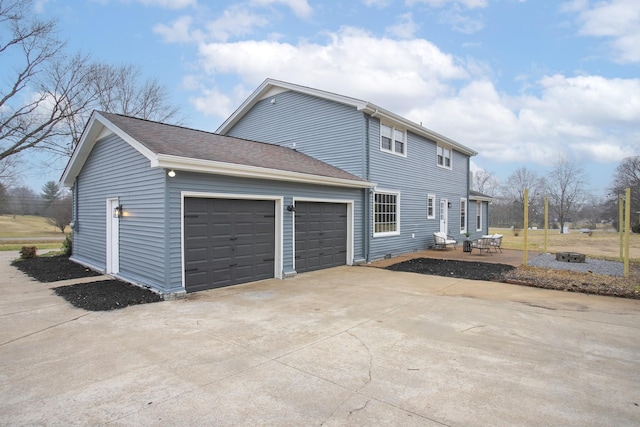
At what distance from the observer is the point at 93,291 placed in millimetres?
7266

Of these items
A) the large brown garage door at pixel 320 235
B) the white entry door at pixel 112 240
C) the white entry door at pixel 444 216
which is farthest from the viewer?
the white entry door at pixel 444 216

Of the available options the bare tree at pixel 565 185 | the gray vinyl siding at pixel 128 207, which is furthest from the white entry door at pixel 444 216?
the bare tree at pixel 565 185

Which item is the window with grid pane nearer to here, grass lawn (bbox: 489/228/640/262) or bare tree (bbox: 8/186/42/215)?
grass lawn (bbox: 489/228/640/262)

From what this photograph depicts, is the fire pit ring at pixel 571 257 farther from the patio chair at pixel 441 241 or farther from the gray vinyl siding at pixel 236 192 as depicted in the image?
the gray vinyl siding at pixel 236 192

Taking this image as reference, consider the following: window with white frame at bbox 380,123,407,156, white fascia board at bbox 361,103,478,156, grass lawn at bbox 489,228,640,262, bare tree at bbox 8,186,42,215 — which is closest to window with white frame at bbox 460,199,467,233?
grass lawn at bbox 489,228,640,262

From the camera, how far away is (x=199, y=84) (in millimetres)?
17844

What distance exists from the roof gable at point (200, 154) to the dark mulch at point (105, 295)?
263 cm

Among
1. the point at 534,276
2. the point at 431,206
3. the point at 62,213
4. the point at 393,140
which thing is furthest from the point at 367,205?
the point at 62,213

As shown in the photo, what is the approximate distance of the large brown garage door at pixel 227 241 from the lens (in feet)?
23.9

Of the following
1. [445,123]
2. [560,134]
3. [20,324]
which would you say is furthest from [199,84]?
[560,134]

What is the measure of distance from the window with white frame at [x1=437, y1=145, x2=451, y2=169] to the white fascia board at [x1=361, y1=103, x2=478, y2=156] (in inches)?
13.8

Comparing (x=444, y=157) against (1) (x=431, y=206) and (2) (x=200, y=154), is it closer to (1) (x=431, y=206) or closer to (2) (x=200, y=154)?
(1) (x=431, y=206)

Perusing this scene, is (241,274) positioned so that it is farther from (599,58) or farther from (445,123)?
(445,123)

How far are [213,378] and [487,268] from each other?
9.44 meters
